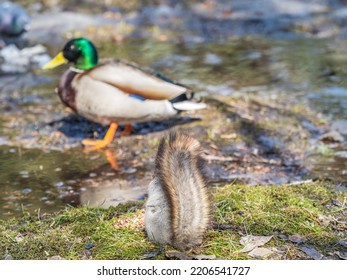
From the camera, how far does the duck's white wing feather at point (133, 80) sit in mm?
7352

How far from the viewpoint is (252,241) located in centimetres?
410

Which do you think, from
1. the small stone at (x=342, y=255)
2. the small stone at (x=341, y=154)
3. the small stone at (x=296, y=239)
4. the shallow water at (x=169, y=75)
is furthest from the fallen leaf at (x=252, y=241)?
the small stone at (x=341, y=154)

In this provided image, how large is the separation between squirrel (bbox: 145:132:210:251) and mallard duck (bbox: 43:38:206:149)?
132 inches

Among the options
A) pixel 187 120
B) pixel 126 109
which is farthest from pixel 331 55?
pixel 126 109

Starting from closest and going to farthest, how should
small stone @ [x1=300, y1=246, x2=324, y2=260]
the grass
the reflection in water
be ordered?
small stone @ [x1=300, y1=246, x2=324, y2=260] → the grass → the reflection in water

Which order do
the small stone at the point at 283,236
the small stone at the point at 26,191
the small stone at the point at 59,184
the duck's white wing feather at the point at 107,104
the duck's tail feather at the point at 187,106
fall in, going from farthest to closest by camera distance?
the duck's tail feather at the point at 187,106, the duck's white wing feather at the point at 107,104, the small stone at the point at 59,184, the small stone at the point at 26,191, the small stone at the point at 283,236

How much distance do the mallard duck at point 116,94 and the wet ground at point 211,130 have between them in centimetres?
21

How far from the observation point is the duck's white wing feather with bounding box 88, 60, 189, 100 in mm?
7352

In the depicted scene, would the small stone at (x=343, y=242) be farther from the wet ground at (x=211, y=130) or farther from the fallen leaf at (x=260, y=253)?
the wet ground at (x=211, y=130)

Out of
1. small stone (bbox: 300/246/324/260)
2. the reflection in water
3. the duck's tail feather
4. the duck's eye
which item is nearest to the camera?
small stone (bbox: 300/246/324/260)

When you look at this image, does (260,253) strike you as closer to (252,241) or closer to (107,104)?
(252,241)

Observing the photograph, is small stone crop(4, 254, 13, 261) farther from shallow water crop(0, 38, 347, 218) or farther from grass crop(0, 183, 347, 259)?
shallow water crop(0, 38, 347, 218)

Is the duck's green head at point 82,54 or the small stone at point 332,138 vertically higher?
the duck's green head at point 82,54

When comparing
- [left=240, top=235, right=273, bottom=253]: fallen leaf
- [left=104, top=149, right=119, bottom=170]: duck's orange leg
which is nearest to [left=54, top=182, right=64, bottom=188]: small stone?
[left=104, top=149, right=119, bottom=170]: duck's orange leg
